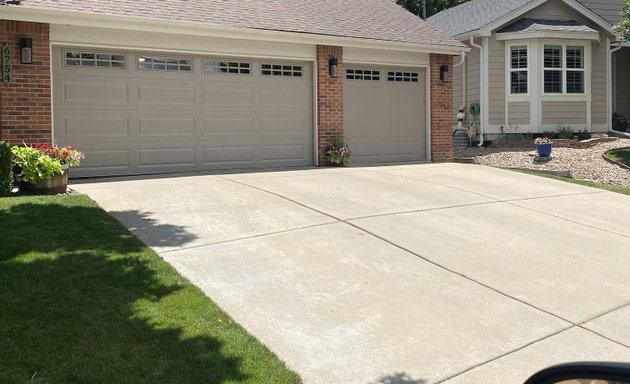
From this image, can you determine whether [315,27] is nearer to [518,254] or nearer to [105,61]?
[105,61]

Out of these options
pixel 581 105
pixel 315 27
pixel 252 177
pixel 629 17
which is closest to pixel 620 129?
pixel 581 105

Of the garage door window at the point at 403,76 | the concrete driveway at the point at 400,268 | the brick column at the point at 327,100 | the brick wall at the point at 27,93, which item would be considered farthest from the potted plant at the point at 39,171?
the garage door window at the point at 403,76

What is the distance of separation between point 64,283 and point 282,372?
2264 mm

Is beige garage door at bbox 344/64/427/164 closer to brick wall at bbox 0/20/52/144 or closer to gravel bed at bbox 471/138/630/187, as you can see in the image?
gravel bed at bbox 471/138/630/187

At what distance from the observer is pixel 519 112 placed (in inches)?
754

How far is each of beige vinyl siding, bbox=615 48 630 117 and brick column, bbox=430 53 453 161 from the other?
1124 centimetres

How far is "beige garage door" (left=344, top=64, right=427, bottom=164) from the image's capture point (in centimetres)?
1410

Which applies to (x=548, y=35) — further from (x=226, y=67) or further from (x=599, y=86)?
(x=226, y=67)

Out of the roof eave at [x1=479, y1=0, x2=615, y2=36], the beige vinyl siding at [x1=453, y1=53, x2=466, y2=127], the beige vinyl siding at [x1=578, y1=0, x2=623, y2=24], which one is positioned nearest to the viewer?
the roof eave at [x1=479, y1=0, x2=615, y2=36]

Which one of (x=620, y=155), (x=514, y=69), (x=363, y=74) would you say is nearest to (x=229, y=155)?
(x=363, y=74)

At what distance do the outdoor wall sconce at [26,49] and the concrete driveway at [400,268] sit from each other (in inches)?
93.3

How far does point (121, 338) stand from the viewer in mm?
4016

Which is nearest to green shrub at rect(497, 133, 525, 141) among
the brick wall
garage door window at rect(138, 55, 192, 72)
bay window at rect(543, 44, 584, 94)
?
bay window at rect(543, 44, 584, 94)

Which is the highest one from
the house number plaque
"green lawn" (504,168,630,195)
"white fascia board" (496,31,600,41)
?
"white fascia board" (496,31,600,41)
